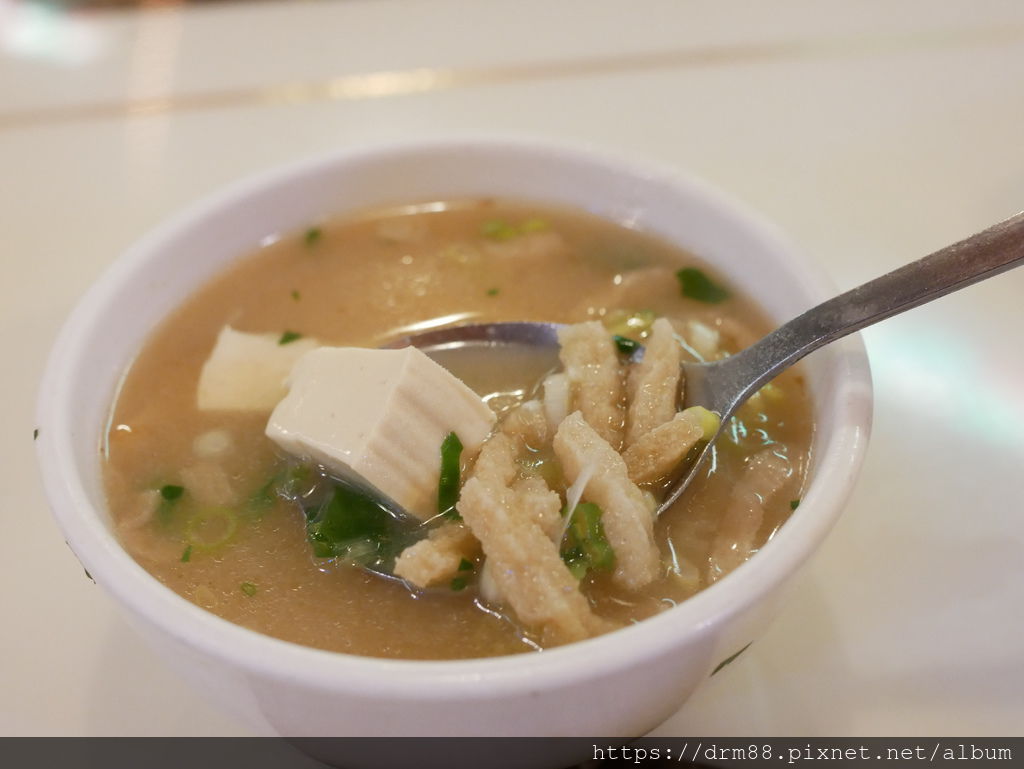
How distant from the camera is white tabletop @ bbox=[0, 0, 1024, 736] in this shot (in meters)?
1.53

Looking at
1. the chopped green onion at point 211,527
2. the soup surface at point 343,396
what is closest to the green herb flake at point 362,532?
the soup surface at point 343,396

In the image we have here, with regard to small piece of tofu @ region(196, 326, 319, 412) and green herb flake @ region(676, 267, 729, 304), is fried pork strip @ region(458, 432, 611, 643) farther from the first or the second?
green herb flake @ region(676, 267, 729, 304)

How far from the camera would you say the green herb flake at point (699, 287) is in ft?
5.97

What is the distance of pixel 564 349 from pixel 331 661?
77cm

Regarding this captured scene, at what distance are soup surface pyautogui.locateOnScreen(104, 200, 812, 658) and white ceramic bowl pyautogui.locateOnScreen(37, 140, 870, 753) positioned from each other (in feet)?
0.17

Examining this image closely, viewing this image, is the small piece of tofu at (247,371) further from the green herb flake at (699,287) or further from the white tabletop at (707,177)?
the green herb flake at (699,287)

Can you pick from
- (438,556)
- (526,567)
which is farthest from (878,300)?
(438,556)

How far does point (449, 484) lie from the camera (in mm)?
1469

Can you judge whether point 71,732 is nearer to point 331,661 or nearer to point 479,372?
point 331,661

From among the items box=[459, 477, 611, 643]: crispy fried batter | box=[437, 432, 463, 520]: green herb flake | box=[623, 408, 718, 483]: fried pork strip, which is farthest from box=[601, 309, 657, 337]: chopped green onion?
box=[459, 477, 611, 643]: crispy fried batter

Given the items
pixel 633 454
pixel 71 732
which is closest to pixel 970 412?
pixel 633 454

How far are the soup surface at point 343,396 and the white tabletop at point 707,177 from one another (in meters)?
0.26

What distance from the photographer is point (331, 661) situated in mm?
1064

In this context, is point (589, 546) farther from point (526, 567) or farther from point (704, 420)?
point (704, 420)
